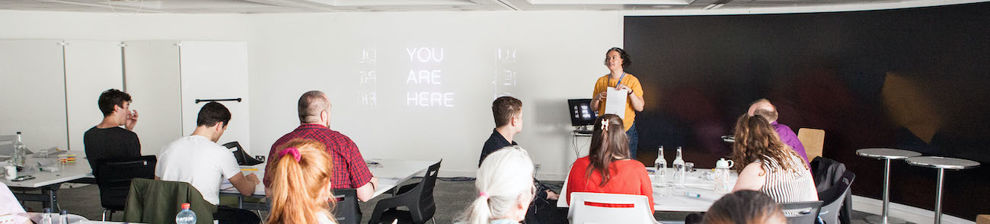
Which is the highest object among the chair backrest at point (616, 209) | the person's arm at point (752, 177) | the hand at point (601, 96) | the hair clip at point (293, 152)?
the hand at point (601, 96)

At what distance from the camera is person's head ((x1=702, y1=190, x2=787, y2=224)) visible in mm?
1585

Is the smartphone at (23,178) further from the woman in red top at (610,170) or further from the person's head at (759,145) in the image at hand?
the person's head at (759,145)

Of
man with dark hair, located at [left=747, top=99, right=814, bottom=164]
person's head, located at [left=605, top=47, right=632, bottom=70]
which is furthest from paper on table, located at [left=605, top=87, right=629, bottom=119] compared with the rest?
man with dark hair, located at [left=747, top=99, right=814, bottom=164]

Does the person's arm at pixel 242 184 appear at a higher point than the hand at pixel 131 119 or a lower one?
lower

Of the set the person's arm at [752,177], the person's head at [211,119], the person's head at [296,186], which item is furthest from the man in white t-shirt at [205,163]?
the person's arm at [752,177]

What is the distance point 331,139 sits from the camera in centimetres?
328

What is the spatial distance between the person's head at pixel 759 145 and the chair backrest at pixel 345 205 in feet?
6.92

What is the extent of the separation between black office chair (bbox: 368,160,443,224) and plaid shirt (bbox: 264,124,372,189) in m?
0.36

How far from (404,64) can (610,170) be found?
4983 mm

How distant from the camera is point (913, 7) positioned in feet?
18.3

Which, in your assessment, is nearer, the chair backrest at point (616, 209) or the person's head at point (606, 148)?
the chair backrest at point (616, 209)

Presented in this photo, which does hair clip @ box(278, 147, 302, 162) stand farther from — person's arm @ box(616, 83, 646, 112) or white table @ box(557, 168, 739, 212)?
person's arm @ box(616, 83, 646, 112)

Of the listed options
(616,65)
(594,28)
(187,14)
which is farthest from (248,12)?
(616,65)

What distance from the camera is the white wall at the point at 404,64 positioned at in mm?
7465
